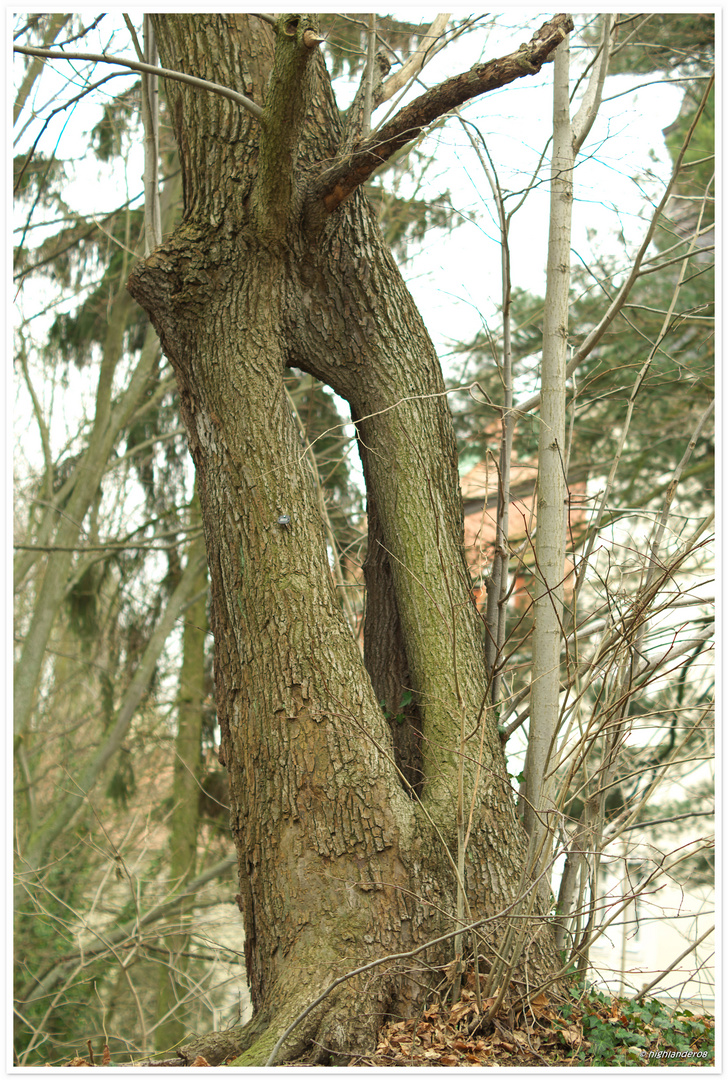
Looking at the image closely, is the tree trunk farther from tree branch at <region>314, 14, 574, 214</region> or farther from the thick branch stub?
tree branch at <region>314, 14, 574, 214</region>

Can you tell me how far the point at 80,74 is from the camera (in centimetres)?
344

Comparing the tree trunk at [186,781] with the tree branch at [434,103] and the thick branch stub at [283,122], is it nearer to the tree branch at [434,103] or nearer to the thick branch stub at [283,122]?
the thick branch stub at [283,122]

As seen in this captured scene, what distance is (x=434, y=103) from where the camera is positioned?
A: 241cm

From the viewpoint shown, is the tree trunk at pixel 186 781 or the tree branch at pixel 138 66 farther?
the tree trunk at pixel 186 781

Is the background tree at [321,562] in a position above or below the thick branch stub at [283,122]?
below

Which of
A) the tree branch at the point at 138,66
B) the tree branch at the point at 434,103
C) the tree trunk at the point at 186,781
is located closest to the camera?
the tree branch at the point at 434,103

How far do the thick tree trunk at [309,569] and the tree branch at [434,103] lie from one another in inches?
5.5

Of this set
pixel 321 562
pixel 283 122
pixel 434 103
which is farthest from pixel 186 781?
pixel 434 103

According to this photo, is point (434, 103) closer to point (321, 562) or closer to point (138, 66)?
point (138, 66)

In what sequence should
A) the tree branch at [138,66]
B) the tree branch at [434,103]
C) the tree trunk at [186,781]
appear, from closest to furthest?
the tree branch at [434,103] < the tree branch at [138,66] < the tree trunk at [186,781]

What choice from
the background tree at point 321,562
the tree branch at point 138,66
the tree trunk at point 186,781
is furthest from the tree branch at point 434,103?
the tree trunk at point 186,781

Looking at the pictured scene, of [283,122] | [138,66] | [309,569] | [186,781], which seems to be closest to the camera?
[138,66]

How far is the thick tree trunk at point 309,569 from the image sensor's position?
7.43 feet

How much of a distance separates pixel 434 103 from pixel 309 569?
153cm
